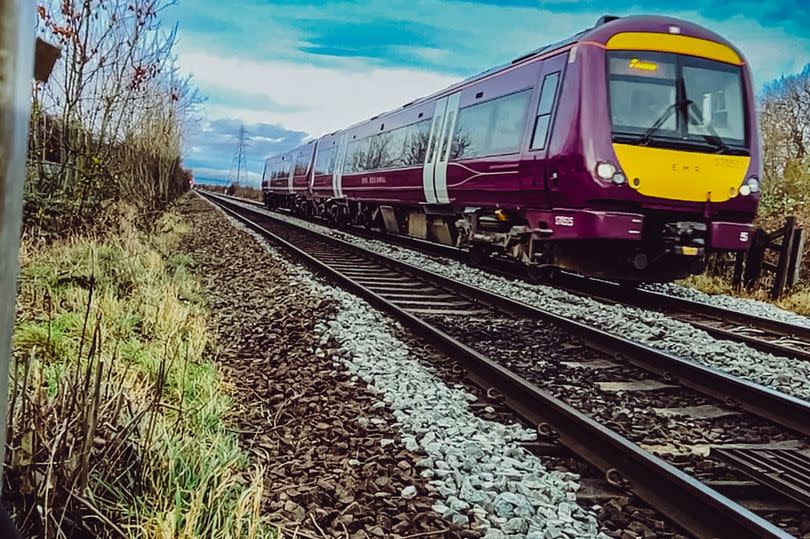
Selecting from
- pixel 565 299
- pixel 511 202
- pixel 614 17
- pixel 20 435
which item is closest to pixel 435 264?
pixel 511 202

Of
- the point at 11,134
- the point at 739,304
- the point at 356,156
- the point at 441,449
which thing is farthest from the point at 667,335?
the point at 356,156

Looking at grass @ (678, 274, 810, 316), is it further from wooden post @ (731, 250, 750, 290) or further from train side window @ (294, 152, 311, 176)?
train side window @ (294, 152, 311, 176)

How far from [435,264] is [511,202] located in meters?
2.25

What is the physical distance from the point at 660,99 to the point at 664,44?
2.07 feet

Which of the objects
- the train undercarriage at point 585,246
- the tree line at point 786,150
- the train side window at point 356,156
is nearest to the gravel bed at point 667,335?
the train undercarriage at point 585,246

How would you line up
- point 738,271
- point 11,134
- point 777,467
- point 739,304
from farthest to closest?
point 738,271
point 739,304
point 777,467
point 11,134

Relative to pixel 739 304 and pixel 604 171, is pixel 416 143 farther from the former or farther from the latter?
pixel 739 304

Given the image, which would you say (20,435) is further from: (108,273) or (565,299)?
(565,299)

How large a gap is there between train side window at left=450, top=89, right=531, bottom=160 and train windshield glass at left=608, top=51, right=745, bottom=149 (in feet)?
4.74

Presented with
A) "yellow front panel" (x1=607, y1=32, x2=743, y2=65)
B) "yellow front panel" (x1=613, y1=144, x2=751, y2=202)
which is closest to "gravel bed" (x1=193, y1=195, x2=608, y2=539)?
"yellow front panel" (x1=613, y1=144, x2=751, y2=202)

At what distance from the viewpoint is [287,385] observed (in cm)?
425

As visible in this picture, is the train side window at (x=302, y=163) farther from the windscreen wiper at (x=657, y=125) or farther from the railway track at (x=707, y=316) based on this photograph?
the windscreen wiper at (x=657, y=125)

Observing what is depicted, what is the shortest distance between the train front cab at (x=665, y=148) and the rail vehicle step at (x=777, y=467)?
467cm

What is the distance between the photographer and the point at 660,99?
8.20m
